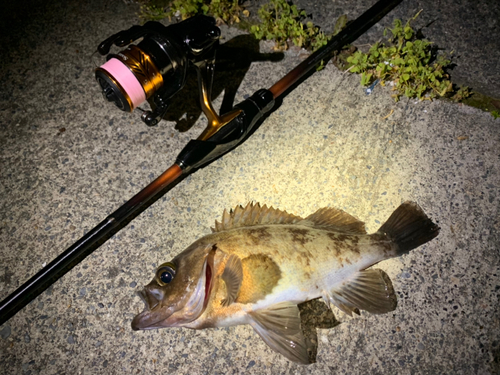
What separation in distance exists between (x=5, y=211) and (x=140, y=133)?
1132 mm

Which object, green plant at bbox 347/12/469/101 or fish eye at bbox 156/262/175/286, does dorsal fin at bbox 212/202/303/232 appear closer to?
fish eye at bbox 156/262/175/286

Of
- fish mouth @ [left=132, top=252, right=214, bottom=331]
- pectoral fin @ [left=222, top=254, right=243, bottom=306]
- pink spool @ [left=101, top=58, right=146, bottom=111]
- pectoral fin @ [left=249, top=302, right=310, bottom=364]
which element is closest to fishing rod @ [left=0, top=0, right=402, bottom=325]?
pink spool @ [left=101, top=58, right=146, bottom=111]

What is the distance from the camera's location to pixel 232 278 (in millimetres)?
1770

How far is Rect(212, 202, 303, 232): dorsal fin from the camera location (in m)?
2.03

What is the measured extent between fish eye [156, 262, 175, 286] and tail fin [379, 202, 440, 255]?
1.31 meters

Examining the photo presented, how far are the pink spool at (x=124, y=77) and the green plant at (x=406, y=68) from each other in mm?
1749

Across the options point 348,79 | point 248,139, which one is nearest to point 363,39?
point 348,79

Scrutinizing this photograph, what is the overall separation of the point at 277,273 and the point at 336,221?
0.57m

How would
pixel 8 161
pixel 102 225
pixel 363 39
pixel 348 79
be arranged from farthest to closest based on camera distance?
pixel 363 39, pixel 348 79, pixel 8 161, pixel 102 225

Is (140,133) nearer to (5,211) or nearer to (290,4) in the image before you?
(5,211)

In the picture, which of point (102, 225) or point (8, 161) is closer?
point (102, 225)

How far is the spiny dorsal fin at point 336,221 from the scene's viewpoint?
2.14m

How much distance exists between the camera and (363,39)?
299 centimetres

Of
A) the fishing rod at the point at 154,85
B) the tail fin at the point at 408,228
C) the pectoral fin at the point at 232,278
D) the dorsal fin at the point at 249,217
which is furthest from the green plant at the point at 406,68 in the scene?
the pectoral fin at the point at 232,278
